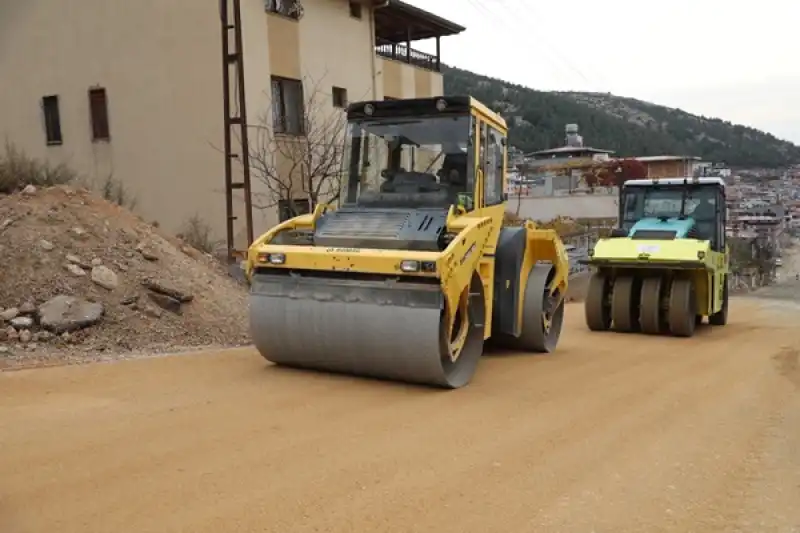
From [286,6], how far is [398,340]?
14660 millimetres

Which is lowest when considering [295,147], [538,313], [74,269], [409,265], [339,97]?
[538,313]

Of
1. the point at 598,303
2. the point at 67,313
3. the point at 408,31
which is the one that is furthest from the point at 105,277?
the point at 408,31

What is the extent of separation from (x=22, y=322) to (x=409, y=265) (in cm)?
493

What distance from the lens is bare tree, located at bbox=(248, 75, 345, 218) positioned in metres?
18.7

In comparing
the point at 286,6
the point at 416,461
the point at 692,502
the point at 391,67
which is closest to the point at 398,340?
the point at 416,461

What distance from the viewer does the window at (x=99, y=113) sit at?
19844mm

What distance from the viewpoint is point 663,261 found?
12797mm

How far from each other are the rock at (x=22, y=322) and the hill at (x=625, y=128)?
66.2 m

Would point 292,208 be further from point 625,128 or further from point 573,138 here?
point 625,128

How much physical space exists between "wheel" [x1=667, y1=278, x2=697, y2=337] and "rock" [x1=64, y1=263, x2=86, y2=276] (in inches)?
350

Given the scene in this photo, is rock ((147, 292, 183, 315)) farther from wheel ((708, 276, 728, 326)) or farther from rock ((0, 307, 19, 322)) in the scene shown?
wheel ((708, 276, 728, 326))

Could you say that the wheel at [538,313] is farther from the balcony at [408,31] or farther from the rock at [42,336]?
the balcony at [408,31]

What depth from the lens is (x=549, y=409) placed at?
6.57 meters

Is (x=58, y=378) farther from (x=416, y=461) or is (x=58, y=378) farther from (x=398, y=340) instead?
(x=416, y=461)
